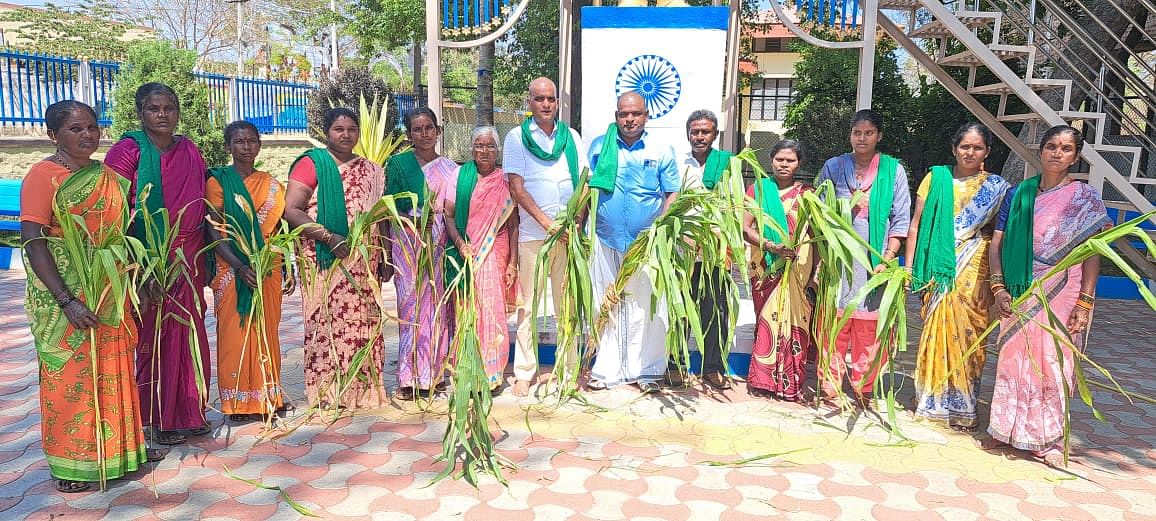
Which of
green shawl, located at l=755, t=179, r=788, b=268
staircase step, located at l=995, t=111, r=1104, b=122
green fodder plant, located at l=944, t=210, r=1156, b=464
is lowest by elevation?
green fodder plant, located at l=944, t=210, r=1156, b=464

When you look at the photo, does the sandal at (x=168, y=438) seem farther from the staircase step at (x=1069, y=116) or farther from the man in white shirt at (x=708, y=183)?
the staircase step at (x=1069, y=116)

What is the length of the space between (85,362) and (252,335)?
82 centimetres

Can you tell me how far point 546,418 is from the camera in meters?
3.91

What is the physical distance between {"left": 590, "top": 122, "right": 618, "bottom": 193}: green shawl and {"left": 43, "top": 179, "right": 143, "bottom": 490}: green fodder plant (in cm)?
212

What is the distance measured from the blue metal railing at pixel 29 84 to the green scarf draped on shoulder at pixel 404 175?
379 inches

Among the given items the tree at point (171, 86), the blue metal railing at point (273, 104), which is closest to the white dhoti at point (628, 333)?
the tree at point (171, 86)

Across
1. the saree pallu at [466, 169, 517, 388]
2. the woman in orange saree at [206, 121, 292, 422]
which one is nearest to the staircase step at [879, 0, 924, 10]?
the saree pallu at [466, 169, 517, 388]

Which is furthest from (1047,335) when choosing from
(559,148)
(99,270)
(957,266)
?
(99,270)

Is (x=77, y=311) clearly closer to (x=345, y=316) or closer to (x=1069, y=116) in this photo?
(x=345, y=316)

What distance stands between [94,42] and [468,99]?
490 inches

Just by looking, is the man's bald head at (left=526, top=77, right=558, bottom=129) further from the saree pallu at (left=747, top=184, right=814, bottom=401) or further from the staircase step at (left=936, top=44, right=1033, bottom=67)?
the staircase step at (left=936, top=44, right=1033, bottom=67)

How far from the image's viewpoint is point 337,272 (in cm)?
Result: 379

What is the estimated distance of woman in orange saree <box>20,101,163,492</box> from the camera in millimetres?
2814

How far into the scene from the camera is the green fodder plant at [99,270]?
9.30 feet
